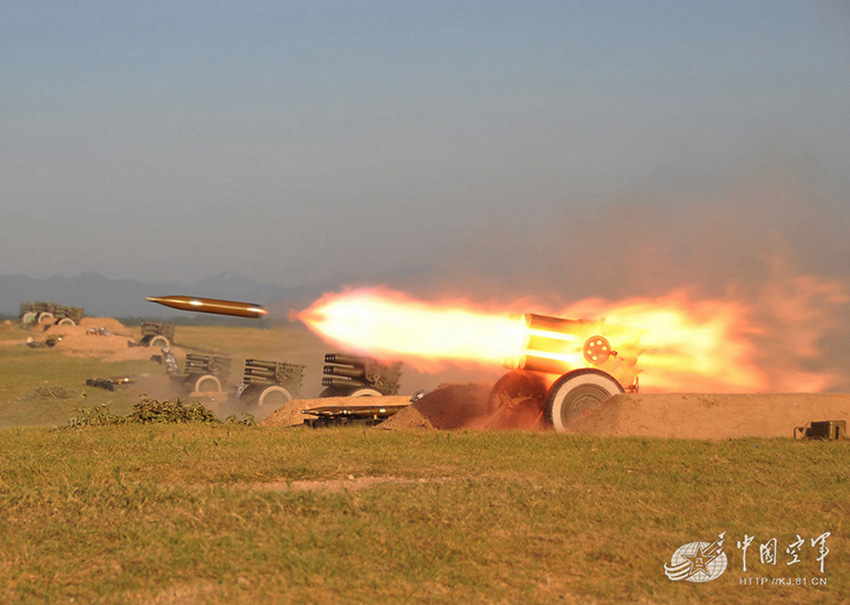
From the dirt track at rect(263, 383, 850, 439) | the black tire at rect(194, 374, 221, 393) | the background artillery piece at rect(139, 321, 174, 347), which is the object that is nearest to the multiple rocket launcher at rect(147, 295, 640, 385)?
the dirt track at rect(263, 383, 850, 439)

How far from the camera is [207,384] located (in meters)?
39.4

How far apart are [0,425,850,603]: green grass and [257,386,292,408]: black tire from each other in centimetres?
1748

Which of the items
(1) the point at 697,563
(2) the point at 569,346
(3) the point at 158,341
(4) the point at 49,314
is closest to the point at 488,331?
(2) the point at 569,346

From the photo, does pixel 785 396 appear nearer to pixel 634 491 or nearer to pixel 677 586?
pixel 634 491

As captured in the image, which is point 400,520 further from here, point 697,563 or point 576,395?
point 576,395

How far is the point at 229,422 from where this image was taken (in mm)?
20516

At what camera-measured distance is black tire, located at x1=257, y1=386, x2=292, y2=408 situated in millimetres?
33719

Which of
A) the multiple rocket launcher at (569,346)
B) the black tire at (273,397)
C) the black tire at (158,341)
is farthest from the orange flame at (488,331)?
the black tire at (158,341)

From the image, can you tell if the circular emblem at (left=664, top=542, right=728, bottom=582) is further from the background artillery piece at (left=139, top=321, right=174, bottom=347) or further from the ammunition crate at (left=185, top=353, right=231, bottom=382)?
the background artillery piece at (left=139, top=321, right=174, bottom=347)

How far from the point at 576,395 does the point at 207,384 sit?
22989mm

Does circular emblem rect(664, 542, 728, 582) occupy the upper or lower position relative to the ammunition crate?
lower

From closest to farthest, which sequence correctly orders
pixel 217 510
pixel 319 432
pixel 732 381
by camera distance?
pixel 217 510
pixel 319 432
pixel 732 381

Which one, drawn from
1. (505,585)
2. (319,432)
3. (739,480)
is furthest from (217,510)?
(319,432)

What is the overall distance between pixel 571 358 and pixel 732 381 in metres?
7.37
